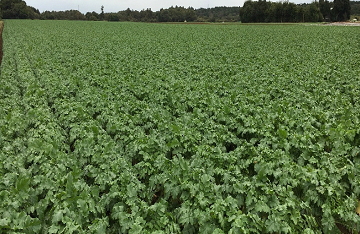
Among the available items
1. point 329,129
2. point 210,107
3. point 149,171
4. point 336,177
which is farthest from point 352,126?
point 149,171

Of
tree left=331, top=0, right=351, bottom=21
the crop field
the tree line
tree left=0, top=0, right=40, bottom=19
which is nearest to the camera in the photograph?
the crop field

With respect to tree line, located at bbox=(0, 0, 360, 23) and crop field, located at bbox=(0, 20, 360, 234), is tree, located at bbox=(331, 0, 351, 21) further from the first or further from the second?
crop field, located at bbox=(0, 20, 360, 234)

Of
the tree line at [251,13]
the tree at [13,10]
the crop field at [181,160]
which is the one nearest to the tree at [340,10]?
the tree line at [251,13]

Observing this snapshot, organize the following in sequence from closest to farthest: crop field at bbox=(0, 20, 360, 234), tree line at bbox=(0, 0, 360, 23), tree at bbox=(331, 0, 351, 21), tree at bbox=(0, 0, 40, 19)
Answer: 1. crop field at bbox=(0, 20, 360, 234)
2. tree line at bbox=(0, 0, 360, 23)
3. tree at bbox=(331, 0, 351, 21)
4. tree at bbox=(0, 0, 40, 19)

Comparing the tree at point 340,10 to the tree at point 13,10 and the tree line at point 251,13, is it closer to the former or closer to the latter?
the tree line at point 251,13

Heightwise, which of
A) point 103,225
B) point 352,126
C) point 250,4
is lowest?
point 103,225

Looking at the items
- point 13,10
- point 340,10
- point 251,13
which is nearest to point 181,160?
point 251,13

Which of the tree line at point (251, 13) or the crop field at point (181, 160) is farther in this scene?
the tree line at point (251, 13)

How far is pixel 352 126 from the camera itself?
22.5ft

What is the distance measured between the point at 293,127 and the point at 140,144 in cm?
397

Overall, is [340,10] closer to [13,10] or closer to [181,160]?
[181,160]

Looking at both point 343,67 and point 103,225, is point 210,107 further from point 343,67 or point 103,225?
point 343,67

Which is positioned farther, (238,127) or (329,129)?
(238,127)

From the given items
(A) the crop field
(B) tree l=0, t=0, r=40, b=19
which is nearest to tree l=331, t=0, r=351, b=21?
(A) the crop field
